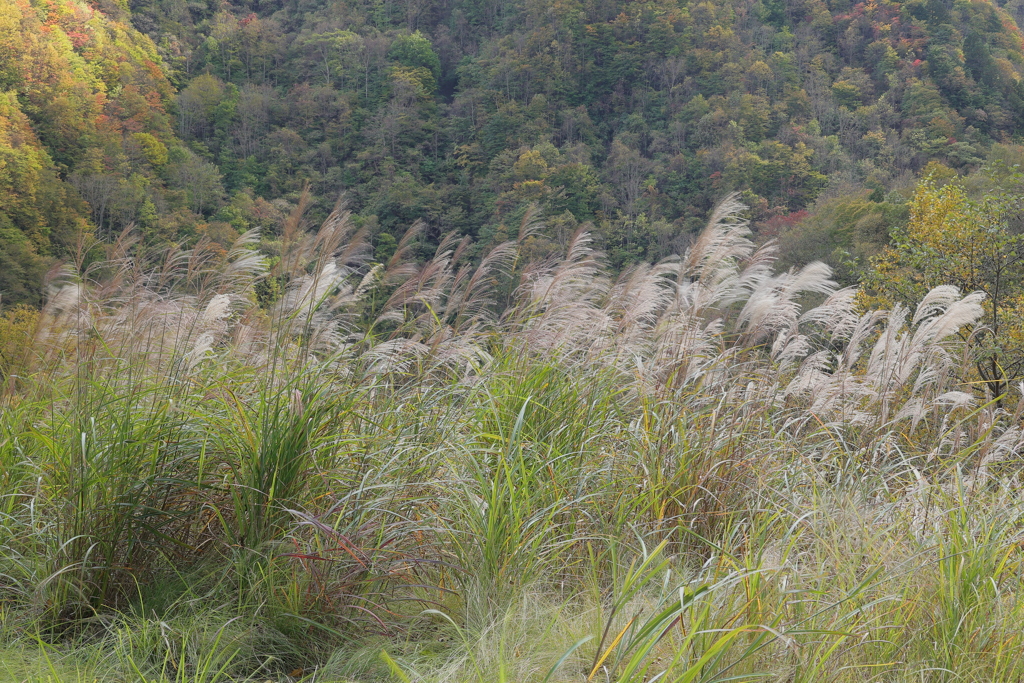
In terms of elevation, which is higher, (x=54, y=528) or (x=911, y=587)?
(x=911, y=587)

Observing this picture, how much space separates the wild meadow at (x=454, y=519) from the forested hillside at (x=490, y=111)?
26506 millimetres

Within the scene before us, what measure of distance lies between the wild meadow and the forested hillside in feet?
87.0

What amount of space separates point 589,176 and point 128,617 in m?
42.2

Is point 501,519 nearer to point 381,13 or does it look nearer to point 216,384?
point 216,384

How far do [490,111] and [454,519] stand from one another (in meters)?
52.1

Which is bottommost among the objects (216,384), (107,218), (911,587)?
(107,218)

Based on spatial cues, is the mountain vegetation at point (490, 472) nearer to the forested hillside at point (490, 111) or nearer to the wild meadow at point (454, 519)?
the wild meadow at point (454, 519)

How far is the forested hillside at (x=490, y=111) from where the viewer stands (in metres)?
36.2

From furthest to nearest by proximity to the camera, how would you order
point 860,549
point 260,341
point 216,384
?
point 260,341, point 216,384, point 860,549

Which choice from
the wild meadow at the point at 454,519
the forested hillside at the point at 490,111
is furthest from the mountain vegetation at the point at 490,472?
the forested hillside at the point at 490,111

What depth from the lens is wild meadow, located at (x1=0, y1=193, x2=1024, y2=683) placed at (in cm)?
172

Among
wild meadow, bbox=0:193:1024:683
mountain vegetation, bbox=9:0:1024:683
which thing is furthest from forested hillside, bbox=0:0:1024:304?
wild meadow, bbox=0:193:1024:683

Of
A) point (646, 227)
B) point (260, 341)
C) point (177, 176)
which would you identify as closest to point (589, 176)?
point (646, 227)

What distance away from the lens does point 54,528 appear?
2.13 meters
